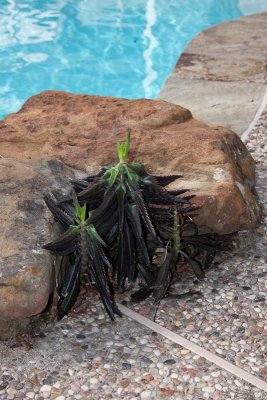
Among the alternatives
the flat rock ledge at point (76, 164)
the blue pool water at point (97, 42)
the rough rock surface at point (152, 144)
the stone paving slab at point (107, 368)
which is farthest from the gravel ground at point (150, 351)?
the blue pool water at point (97, 42)

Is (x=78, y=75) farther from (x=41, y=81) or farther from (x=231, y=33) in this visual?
(x=231, y=33)

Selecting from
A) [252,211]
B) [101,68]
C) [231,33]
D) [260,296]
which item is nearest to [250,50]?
[231,33]

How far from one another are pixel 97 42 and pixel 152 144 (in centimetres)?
728

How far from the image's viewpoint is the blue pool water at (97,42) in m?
9.83

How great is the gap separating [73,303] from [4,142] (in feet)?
4.76

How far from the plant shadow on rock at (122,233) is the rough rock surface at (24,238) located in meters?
0.09

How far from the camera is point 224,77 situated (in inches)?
292

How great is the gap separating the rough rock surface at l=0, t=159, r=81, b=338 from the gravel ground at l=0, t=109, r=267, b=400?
0.68ft

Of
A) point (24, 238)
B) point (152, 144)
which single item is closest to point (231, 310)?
point (24, 238)

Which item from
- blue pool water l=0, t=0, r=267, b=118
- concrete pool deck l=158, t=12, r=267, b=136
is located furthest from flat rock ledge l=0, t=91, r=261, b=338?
blue pool water l=0, t=0, r=267, b=118

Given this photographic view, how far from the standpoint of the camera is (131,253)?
3.59 meters

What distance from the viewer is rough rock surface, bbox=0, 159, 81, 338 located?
323 centimetres

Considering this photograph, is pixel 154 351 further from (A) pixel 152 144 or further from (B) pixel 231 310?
(A) pixel 152 144

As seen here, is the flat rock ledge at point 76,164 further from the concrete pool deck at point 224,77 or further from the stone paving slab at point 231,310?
the concrete pool deck at point 224,77
